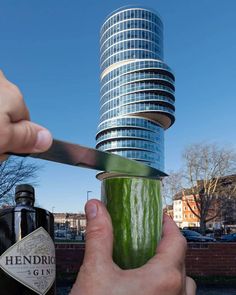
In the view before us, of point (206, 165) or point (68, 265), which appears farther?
point (206, 165)

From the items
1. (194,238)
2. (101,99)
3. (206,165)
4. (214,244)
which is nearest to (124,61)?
(101,99)

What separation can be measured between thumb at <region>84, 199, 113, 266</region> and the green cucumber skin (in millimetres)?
21

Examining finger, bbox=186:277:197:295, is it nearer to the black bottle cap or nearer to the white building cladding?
the black bottle cap

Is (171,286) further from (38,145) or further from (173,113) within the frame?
(173,113)

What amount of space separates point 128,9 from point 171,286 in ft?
265

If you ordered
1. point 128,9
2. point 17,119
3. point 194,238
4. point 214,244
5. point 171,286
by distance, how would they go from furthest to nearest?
point 128,9, point 194,238, point 214,244, point 171,286, point 17,119

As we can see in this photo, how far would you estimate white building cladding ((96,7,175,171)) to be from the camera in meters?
66.2

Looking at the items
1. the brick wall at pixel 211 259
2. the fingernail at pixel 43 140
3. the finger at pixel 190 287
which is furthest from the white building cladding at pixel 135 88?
the fingernail at pixel 43 140

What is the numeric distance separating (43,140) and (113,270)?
0.26 metres

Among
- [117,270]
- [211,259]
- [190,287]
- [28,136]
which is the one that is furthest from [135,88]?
[28,136]

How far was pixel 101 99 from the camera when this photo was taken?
7462 cm

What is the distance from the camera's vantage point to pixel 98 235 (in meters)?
0.72

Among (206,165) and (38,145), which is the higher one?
(206,165)

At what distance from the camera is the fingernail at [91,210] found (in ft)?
2.39
